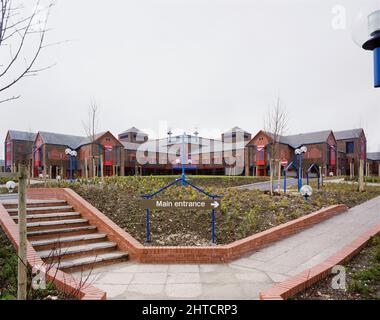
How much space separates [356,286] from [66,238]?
5.88 m

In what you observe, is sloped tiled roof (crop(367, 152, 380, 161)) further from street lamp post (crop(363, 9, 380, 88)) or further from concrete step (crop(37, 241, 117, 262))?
concrete step (crop(37, 241, 117, 262))

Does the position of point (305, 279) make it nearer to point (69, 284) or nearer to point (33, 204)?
point (69, 284)

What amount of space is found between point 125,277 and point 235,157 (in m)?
40.7

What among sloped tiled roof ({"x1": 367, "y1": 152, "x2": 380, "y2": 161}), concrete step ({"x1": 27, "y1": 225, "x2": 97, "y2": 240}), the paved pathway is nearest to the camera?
the paved pathway

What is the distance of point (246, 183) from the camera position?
78.3 feet

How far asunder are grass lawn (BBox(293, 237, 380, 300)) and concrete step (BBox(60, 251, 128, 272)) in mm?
3699

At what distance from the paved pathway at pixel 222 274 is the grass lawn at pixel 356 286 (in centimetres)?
76

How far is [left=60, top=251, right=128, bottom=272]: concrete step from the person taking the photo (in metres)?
4.97

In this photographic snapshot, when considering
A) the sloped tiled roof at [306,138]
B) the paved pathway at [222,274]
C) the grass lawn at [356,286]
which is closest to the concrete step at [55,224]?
the paved pathway at [222,274]

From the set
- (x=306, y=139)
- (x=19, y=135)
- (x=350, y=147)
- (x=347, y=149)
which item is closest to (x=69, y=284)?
(x=306, y=139)

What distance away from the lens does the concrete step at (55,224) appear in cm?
617

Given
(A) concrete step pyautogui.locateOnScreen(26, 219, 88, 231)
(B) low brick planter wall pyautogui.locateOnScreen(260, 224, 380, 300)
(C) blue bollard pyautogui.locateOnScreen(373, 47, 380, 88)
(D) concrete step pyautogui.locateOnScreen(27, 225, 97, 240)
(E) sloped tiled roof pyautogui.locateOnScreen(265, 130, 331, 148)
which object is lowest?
(B) low brick planter wall pyautogui.locateOnScreen(260, 224, 380, 300)

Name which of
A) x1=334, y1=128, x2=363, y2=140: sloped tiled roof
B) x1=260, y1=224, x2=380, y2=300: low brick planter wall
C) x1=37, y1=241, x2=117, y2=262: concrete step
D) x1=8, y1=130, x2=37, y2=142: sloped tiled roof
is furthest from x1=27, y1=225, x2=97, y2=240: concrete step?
x1=334, y1=128, x2=363, y2=140: sloped tiled roof
